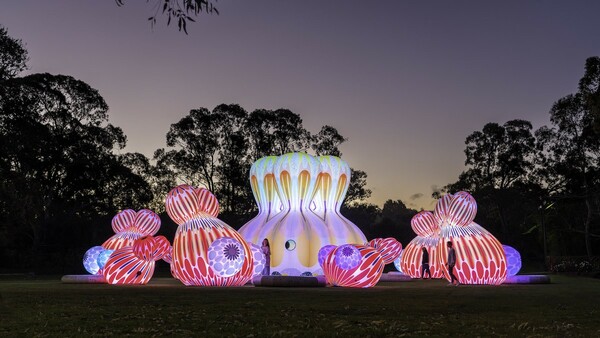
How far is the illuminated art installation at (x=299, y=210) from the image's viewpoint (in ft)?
82.5

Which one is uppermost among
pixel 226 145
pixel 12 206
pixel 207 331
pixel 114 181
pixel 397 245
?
pixel 226 145

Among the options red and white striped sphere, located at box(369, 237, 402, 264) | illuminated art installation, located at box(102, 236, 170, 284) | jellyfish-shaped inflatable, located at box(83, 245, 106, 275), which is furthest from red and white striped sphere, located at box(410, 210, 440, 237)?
jellyfish-shaped inflatable, located at box(83, 245, 106, 275)

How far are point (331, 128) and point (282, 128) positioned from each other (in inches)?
148

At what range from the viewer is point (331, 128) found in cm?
4528

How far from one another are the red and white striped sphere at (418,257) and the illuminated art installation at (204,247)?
1030cm

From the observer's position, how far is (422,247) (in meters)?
27.9

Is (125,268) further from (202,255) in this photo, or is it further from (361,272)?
(361,272)

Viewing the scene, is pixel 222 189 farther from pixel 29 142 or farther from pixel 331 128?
pixel 29 142

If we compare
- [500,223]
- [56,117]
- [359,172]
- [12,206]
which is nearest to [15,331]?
[12,206]

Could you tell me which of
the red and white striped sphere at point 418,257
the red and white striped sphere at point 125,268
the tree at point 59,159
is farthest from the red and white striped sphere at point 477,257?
the tree at point 59,159

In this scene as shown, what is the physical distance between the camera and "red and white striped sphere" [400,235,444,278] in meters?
27.4

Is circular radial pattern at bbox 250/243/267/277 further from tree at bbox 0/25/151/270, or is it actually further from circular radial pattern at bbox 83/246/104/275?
tree at bbox 0/25/151/270

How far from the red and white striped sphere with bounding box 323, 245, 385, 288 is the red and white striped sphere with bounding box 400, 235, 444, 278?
7.83 metres

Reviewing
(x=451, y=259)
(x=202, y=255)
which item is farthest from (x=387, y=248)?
(x=202, y=255)
